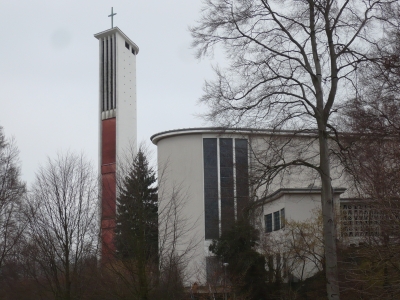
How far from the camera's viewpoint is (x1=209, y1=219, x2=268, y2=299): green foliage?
2553 centimetres

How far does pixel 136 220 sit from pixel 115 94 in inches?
1924

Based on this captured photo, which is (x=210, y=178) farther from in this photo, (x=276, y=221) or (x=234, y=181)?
(x=234, y=181)

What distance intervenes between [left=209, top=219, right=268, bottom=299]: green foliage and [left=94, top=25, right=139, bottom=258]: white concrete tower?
114 ft

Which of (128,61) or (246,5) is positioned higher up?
(128,61)

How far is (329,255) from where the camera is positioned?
15758 millimetres

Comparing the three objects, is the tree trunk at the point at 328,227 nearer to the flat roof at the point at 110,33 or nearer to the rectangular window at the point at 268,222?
the rectangular window at the point at 268,222

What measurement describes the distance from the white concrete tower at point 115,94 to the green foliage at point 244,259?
34.6m

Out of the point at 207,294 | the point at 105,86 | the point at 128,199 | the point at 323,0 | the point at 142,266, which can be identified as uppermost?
the point at 105,86

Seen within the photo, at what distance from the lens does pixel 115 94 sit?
6575cm

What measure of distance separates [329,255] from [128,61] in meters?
56.4

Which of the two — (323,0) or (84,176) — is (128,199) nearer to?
(84,176)

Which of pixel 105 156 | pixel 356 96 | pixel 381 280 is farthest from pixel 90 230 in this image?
pixel 105 156

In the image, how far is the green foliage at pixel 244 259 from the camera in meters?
25.5

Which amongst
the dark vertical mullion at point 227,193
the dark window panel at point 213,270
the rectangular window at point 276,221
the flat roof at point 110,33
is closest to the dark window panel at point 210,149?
the dark vertical mullion at point 227,193
